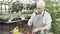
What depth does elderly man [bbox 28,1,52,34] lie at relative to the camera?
322cm

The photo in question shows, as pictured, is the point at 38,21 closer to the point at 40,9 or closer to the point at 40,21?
the point at 40,21

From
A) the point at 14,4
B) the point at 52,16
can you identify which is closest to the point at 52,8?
the point at 52,16

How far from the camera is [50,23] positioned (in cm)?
326

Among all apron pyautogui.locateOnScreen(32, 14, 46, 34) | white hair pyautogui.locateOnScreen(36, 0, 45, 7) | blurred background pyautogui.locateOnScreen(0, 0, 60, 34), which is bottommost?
apron pyautogui.locateOnScreen(32, 14, 46, 34)

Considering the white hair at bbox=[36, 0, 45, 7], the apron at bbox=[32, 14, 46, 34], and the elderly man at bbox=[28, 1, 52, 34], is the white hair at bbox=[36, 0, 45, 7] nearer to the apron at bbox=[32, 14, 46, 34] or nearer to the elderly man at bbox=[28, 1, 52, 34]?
the elderly man at bbox=[28, 1, 52, 34]

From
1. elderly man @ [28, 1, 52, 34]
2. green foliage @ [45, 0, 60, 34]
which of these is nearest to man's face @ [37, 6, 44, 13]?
elderly man @ [28, 1, 52, 34]

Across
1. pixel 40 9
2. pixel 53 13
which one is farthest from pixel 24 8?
Answer: pixel 53 13

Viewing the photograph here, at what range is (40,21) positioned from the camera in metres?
3.25

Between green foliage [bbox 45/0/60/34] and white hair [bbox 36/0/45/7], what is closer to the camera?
white hair [bbox 36/0/45/7]

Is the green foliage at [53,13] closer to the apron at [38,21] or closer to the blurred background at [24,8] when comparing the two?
the blurred background at [24,8]

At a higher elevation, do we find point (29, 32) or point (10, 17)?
point (10, 17)

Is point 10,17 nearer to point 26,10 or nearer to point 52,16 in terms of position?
point 26,10

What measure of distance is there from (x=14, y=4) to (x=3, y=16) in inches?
9.5

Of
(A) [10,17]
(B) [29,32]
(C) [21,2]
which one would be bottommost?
(B) [29,32]
